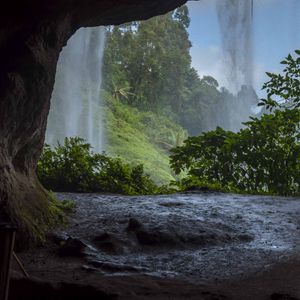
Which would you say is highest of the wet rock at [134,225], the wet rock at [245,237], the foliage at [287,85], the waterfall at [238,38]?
the waterfall at [238,38]

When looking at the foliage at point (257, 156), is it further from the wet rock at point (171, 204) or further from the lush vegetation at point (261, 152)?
the wet rock at point (171, 204)

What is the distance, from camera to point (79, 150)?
31.8ft

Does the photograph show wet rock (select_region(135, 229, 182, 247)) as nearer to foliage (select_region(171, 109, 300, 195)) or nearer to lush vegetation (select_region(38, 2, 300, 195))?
lush vegetation (select_region(38, 2, 300, 195))

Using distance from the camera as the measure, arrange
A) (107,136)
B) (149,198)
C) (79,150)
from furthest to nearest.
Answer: (107,136) < (79,150) < (149,198)

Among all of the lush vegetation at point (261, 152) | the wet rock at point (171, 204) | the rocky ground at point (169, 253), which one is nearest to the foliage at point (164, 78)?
the lush vegetation at point (261, 152)

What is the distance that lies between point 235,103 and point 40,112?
3538 centimetres

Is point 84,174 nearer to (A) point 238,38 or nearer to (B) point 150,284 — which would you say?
(B) point 150,284

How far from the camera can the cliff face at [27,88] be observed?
5.10 metres

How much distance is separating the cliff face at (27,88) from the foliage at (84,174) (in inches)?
109

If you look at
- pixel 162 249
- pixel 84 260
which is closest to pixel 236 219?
pixel 162 249

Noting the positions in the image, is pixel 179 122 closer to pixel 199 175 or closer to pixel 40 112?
pixel 199 175

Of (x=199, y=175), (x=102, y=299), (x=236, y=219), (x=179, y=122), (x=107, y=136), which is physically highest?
(x=179, y=122)

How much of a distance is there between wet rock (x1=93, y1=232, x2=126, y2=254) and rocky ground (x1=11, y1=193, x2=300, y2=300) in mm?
10

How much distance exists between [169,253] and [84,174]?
4544 mm
